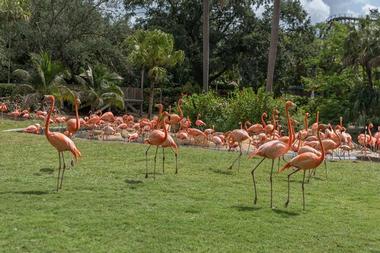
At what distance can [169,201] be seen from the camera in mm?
8266

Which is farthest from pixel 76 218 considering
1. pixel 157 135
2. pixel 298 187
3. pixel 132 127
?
pixel 132 127

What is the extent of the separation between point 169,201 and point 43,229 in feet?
7.67

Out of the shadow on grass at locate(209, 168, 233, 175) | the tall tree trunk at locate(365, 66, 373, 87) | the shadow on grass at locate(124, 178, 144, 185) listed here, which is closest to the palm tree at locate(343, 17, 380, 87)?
the tall tree trunk at locate(365, 66, 373, 87)

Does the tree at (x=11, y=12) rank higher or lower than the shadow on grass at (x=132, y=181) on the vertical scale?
higher

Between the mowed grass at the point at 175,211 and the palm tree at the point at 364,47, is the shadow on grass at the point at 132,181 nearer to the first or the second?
the mowed grass at the point at 175,211

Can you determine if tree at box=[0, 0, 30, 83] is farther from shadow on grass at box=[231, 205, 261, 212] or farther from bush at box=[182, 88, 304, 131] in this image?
shadow on grass at box=[231, 205, 261, 212]

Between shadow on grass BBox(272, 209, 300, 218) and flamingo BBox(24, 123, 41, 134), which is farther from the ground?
flamingo BBox(24, 123, 41, 134)

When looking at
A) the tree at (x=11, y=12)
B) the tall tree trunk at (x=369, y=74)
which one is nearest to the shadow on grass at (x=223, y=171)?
the tree at (x=11, y=12)

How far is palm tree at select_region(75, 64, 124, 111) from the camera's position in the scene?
28.6 m

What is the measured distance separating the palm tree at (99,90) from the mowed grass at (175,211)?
16395mm

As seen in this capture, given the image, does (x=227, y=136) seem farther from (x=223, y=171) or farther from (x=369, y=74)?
(x=369, y=74)

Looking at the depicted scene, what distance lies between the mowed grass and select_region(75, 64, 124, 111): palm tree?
16395 mm

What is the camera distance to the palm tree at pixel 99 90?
2862 centimetres

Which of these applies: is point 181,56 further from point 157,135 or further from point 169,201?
point 169,201
